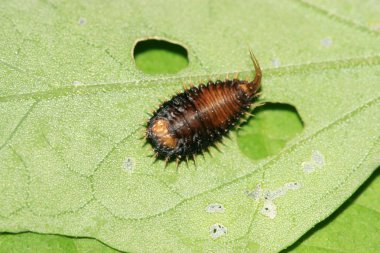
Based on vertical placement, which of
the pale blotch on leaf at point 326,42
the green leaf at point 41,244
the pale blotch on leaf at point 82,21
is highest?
the pale blotch on leaf at point 82,21

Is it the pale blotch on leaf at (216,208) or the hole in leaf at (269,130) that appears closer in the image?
the pale blotch on leaf at (216,208)

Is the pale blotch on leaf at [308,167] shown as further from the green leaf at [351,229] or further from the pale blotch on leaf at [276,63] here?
the pale blotch on leaf at [276,63]

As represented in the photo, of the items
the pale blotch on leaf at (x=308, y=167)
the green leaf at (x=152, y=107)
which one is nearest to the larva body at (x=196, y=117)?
the green leaf at (x=152, y=107)

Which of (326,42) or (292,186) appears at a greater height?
(326,42)

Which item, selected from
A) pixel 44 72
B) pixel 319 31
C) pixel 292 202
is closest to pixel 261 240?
pixel 292 202

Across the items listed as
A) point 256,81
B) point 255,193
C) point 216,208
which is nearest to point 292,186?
point 255,193

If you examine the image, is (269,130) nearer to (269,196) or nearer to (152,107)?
(269,196)

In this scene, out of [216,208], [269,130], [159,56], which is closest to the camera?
[216,208]
